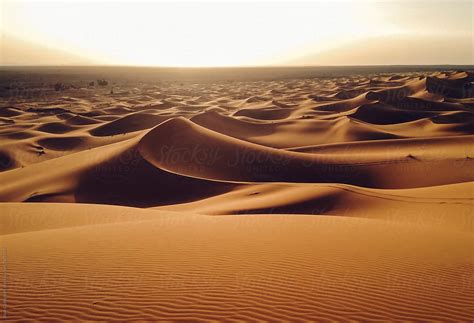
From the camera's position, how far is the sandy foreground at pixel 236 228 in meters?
5.31

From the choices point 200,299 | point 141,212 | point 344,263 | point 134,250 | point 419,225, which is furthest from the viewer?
point 141,212

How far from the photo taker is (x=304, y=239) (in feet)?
25.6

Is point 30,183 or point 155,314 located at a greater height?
point 155,314

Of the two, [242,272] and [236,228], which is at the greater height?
[242,272]

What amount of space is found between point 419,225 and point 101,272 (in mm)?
6821

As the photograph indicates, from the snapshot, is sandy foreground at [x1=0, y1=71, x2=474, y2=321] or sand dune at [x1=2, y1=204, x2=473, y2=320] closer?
sand dune at [x1=2, y1=204, x2=473, y2=320]

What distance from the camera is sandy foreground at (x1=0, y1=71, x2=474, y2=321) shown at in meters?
5.31

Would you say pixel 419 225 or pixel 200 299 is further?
pixel 419 225

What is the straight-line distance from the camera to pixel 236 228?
28.5 ft

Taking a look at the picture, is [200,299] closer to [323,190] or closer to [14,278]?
[14,278]

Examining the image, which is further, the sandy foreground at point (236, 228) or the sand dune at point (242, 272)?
the sandy foreground at point (236, 228)

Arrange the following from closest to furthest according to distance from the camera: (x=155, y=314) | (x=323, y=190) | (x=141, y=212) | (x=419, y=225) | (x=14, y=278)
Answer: (x=155, y=314) → (x=14, y=278) → (x=419, y=225) → (x=141, y=212) → (x=323, y=190)

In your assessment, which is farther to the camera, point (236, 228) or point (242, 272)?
point (236, 228)

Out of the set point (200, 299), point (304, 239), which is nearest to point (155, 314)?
point (200, 299)
